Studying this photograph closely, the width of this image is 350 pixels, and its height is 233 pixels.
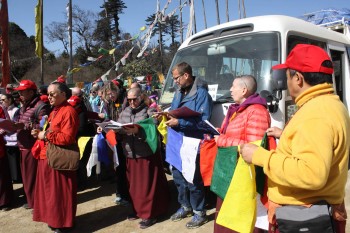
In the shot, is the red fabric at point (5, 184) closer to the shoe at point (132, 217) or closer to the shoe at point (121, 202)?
the shoe at point (121, 202)

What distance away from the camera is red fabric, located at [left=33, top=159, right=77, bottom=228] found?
3.89 meters

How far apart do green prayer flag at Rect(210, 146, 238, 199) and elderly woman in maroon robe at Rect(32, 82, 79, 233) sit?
1.81 m

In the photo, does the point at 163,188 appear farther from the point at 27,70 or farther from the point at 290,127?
the point at 27,70

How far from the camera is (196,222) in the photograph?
13.0ft

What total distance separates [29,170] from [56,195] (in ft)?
4.04

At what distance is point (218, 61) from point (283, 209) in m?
3.08

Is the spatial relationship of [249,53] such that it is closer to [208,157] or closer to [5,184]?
[208,157]

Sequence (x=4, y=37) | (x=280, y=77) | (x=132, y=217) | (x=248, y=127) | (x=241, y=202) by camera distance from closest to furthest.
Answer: (x=241, y=202)
(x=248, y=127)
(x=280, y=77)
(x=132, y=217)
(x=4, y=37)

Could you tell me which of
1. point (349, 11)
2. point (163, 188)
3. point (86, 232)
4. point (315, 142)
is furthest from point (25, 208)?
point (349, 11)

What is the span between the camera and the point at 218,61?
4582 millimetres

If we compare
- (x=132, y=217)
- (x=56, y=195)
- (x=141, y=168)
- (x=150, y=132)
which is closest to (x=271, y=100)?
(x=150, y=132)

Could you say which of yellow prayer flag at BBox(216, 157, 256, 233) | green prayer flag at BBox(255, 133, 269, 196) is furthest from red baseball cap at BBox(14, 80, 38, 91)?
green prayer flag at BBox(255, 133, 269, 196)

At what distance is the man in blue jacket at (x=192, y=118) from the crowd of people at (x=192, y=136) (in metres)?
0.01

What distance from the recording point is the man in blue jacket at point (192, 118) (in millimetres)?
3689
